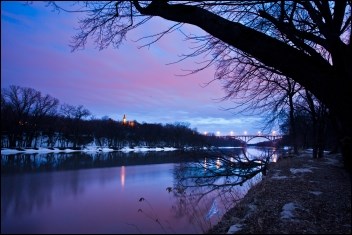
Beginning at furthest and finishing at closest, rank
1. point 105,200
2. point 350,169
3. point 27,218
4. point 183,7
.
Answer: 1. point 105,200
2. point 27,218
3. point 183,7
4. point 350,169

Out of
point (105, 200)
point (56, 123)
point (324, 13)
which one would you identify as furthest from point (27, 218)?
point (56, 123)

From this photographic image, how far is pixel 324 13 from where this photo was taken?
5.14 meters

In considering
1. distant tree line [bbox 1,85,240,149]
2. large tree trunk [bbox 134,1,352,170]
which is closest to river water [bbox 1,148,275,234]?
large tree trunk [bbox 134,1,352,170]

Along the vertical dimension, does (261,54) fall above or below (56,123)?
below

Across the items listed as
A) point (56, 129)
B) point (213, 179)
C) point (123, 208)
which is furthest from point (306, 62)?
point (56, 129)

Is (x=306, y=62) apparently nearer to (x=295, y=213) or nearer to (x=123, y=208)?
(x=295, y=213)

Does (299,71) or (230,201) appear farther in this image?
(230,201)

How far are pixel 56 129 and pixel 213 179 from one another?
7891cm

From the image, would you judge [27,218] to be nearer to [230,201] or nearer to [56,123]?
[230,201]

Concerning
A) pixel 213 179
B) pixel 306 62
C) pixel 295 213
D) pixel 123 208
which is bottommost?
pixel 123 208

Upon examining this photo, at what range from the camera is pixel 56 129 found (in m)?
84.6

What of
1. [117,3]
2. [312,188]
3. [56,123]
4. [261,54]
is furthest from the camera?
[56,123]

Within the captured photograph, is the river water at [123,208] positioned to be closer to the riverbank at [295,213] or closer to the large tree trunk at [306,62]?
the riverbank at [295,213]

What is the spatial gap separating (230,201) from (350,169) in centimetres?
1025
